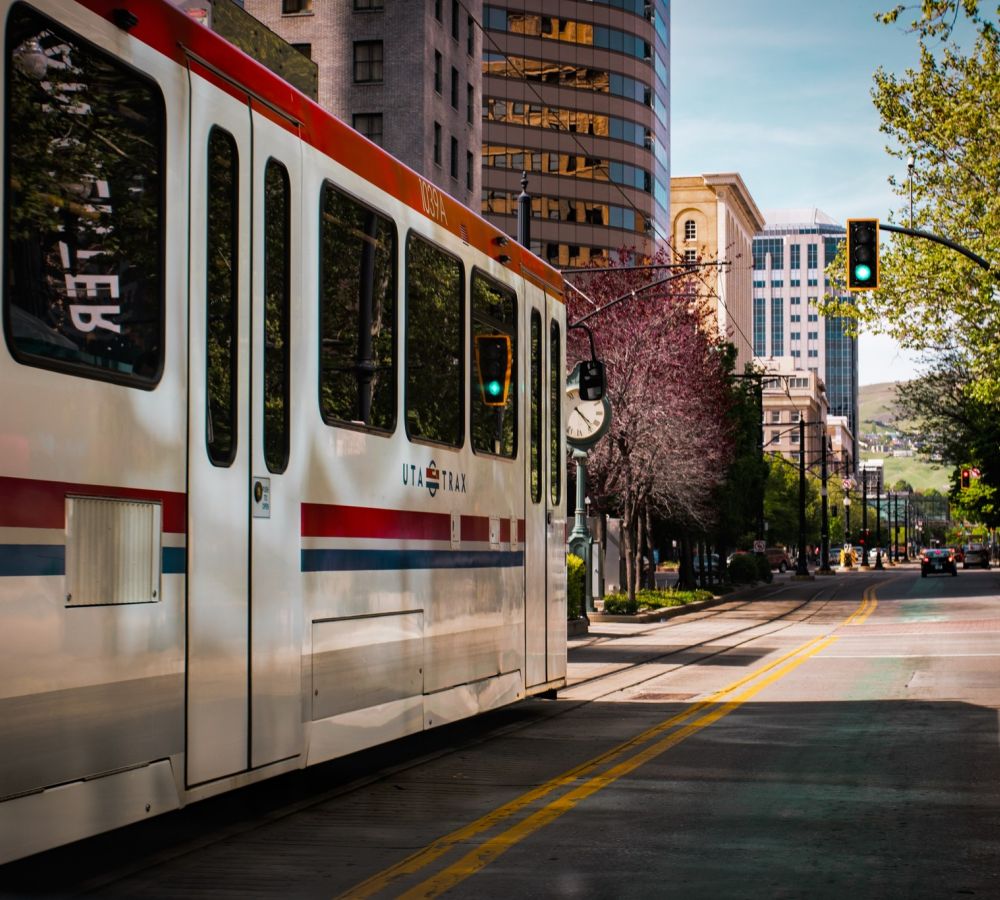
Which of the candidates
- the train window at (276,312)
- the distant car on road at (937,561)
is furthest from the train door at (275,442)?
the distant car on road at (937,561)

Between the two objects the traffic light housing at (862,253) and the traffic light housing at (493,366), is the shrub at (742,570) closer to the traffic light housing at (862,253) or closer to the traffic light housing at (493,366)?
the traffic light housing at (862,253)

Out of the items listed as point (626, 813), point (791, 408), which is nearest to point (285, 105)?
point (626, 813)

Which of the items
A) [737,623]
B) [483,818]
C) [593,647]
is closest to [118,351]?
[483,818]

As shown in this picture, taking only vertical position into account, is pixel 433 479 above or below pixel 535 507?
above

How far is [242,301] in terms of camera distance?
732 centimetres

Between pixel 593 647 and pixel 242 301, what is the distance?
60.9 ft

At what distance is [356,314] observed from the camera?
8.77 metres

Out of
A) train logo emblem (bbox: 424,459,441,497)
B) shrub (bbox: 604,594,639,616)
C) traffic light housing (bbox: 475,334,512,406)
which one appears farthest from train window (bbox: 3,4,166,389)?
shrub (bbox: 604,594,639,616)

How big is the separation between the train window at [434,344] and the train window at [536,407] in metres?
1.97

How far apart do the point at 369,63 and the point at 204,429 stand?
5621cm

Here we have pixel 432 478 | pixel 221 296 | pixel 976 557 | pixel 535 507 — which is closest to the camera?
pixel 221 296

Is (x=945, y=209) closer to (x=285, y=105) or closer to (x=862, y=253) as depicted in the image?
(x=862, y=253)

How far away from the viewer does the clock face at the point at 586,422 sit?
27.7m

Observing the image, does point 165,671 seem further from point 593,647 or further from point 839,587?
point 839,587
